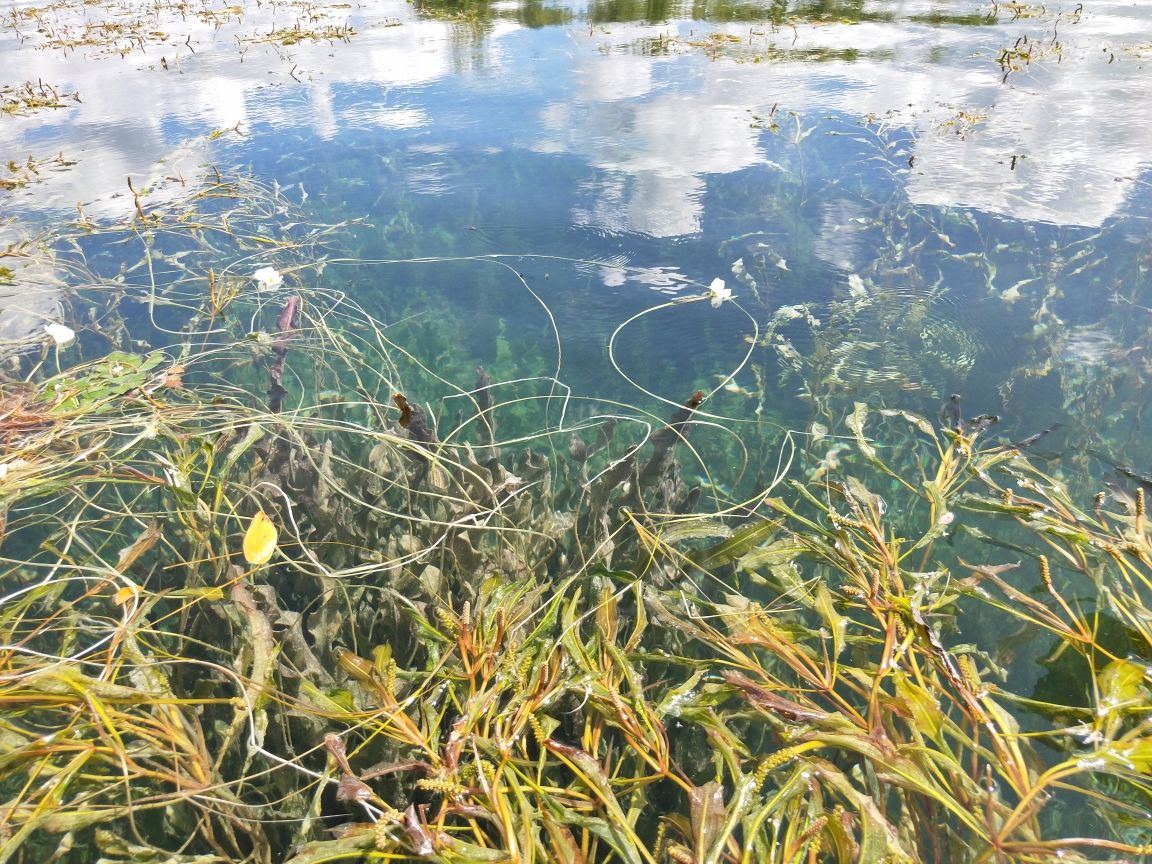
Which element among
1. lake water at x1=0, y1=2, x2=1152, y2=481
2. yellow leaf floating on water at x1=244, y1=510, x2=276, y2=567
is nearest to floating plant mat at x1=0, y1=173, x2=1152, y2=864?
yellow leaf floating on water at x1=244, y1=510, x2=276, y2=567

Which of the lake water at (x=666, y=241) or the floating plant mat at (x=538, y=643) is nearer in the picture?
the floating plant mat at (x=538, y=643)

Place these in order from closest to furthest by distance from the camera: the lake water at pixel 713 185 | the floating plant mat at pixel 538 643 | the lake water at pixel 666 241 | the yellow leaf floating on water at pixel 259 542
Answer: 1. the floating plant mat at pixel 538 643
2. the yellow leaf floating on water at pixel 259 542
3. the lake water at pixel 666 241
4. the lake water at pixel 713 185

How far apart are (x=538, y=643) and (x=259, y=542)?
0.51 metres

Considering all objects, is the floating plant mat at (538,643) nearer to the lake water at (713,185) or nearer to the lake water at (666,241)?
the lake water at (666,241)

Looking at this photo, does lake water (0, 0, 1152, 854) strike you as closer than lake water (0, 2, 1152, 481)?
Yes

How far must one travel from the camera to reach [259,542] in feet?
4.02

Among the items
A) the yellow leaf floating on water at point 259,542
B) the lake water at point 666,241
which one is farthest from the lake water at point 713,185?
the yellow leaf floating on water at point 259,542

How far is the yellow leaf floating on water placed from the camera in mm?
1198

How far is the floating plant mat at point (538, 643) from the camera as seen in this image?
3.25 feet

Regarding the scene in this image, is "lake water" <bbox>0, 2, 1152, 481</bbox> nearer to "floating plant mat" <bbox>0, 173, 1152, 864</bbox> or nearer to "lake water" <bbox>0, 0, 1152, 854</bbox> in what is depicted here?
"lake water" <bbox>0, 0, 1152, 854</bbox>

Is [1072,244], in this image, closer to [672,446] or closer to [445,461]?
[672,446]

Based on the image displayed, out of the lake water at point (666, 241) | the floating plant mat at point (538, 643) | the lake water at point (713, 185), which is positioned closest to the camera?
the floating plant mat at point (538, 643)

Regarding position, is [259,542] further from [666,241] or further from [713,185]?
[713,185]

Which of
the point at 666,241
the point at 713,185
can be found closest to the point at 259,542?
the point at 666,241
